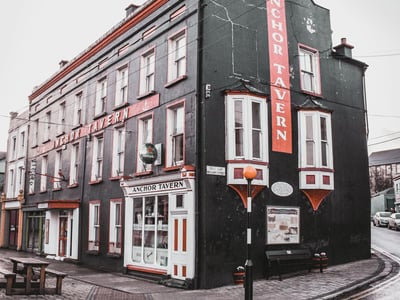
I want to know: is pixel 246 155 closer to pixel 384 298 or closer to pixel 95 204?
pixel 384 298

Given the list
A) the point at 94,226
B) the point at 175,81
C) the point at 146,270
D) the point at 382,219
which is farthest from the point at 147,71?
the point at 382,219

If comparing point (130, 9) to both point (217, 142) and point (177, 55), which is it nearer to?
point (177, 55)

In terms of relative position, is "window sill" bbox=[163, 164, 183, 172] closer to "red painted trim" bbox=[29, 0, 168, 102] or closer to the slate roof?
"red painted trim" bbox=[29, 0, 168, 102]

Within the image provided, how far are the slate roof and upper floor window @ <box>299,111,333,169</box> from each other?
81.9m

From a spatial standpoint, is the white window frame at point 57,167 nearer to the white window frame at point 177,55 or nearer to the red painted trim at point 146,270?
the red painted trim at point 146,270

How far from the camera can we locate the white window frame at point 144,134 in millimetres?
17609

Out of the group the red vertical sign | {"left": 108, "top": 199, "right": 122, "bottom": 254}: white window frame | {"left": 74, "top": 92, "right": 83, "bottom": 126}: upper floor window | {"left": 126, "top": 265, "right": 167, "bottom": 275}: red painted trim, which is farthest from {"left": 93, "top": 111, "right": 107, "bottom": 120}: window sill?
the red vertical sign

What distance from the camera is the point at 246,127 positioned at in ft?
50.7

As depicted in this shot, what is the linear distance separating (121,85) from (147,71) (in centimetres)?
242

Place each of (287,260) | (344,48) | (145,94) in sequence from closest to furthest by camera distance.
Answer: (287,260) < (145,94) < (344,48)

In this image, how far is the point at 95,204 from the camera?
2106 centimetres

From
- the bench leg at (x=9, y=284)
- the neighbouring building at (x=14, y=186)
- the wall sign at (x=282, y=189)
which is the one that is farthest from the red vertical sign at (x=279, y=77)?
the neighbouring building at (x=14, y=186)

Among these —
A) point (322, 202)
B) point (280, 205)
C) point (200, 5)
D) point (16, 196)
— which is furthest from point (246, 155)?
point (16, 196)

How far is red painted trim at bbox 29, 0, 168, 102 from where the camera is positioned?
18.5 metres
